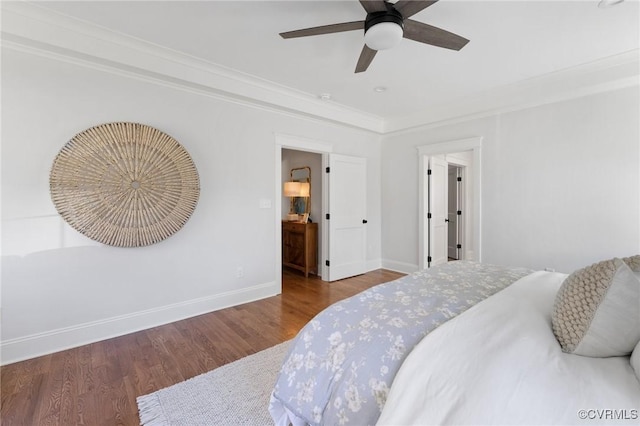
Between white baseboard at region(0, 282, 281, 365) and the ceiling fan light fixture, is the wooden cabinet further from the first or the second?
the ceiling fan light fixture

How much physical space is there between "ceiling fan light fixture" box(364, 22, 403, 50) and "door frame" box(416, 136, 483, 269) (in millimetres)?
2580

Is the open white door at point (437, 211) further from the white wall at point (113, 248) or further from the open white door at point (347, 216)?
the white wall at point (113, 248)

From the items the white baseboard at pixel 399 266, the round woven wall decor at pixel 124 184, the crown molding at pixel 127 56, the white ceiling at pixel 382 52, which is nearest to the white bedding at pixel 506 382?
the white ceiling at pixel 382 52

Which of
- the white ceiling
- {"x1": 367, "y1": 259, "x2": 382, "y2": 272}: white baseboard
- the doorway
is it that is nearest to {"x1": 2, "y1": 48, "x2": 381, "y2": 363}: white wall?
the white ceiling

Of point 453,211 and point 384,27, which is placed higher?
point 384,27

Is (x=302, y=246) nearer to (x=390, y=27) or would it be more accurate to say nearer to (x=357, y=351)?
(x=390, y=27)

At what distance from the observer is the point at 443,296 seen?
1.52m

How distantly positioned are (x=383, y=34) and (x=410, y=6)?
204mm

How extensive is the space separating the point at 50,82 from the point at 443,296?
339 centimetres

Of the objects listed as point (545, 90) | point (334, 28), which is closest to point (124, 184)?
point (334, 28)

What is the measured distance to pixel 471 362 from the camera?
2.83 feet

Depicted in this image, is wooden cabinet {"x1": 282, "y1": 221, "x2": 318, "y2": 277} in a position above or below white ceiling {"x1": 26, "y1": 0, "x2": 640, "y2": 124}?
below

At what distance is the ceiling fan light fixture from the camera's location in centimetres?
176

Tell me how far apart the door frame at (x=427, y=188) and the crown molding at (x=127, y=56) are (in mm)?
2059
